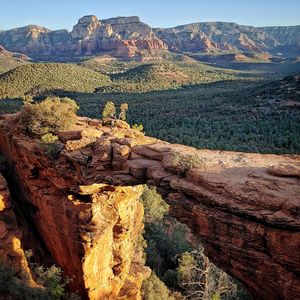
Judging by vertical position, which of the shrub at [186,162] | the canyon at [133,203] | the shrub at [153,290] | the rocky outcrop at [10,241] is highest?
the shrub at [186,162]

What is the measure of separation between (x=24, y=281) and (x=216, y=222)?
10304 millimetres

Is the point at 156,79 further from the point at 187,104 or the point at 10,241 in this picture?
the point at 10,241

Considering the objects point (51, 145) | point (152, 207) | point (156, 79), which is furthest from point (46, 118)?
point (156, 79)

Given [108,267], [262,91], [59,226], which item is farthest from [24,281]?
[262,91]

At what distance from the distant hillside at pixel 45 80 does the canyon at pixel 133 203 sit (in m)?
62.5

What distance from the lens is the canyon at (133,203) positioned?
10586 mm

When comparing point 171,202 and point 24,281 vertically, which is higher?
point 171,202

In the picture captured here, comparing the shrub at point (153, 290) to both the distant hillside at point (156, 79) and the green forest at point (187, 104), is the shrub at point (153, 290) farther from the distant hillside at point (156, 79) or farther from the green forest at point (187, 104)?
the distant hillside at point (156, 79)

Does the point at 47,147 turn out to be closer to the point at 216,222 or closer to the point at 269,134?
the point at 216,222

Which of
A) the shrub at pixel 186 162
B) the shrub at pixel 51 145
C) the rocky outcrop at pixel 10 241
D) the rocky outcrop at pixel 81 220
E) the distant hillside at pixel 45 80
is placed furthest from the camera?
the distant hillside at pixel 45 80

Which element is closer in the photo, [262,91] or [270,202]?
[270,202]

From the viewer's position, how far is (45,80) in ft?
306

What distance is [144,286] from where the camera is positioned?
2120cm

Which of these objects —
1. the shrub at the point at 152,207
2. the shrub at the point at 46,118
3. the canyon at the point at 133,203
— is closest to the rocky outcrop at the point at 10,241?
the canyon at the point at 133,203
